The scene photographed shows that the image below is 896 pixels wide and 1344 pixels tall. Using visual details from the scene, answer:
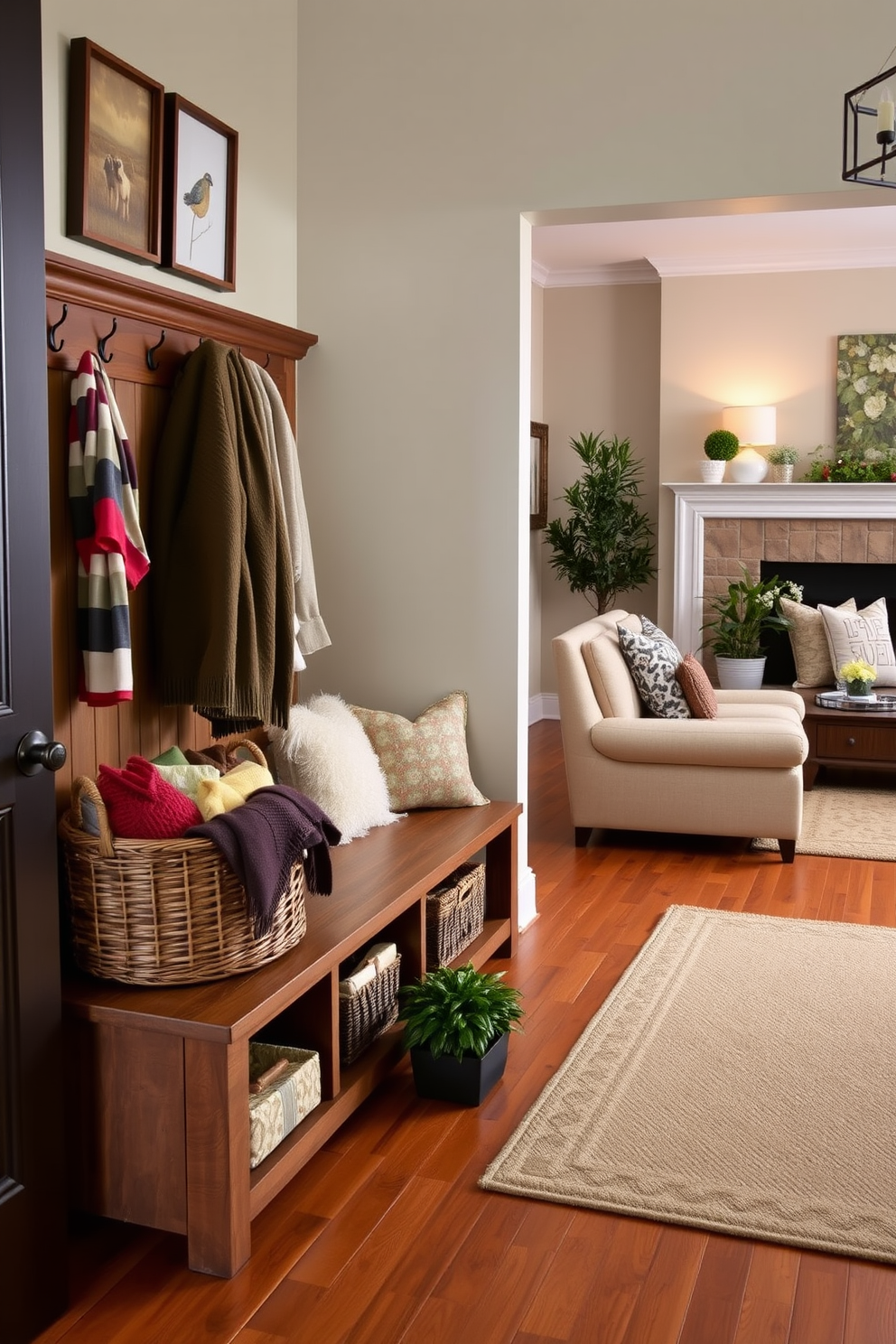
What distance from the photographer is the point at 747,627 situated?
7.23m

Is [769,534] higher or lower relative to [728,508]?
lower

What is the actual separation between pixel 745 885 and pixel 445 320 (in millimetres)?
2282

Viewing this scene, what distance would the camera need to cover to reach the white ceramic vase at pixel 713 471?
24.7 ft

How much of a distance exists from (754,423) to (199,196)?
4.94 meters

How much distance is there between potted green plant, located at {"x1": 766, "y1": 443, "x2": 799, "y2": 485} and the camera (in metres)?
7.44

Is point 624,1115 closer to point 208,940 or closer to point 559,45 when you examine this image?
point 208,940

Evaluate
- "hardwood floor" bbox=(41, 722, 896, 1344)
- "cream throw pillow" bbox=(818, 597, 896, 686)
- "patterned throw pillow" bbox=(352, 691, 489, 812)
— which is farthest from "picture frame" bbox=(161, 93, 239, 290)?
"cream throw pillow" bbox=(818, 597, 896, 686)

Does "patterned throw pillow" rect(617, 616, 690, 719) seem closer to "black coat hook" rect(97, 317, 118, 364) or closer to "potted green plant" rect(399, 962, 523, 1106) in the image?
"potted green plant" rect(399, 962, 523, 1106)

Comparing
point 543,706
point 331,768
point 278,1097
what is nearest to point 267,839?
point 278,1097

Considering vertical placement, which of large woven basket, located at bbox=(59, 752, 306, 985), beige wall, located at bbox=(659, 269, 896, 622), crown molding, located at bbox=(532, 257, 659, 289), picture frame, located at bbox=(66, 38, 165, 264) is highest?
crown molding, located at bbox=(532, 257, 659, 289)

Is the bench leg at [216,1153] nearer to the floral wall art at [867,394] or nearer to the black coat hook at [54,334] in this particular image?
the black coat hook at [54,334]

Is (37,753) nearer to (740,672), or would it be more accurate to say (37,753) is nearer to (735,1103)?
(735,1103)

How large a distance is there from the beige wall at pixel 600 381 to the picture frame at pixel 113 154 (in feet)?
17.9

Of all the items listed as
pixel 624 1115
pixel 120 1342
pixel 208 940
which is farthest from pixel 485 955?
pixel 120 1342
